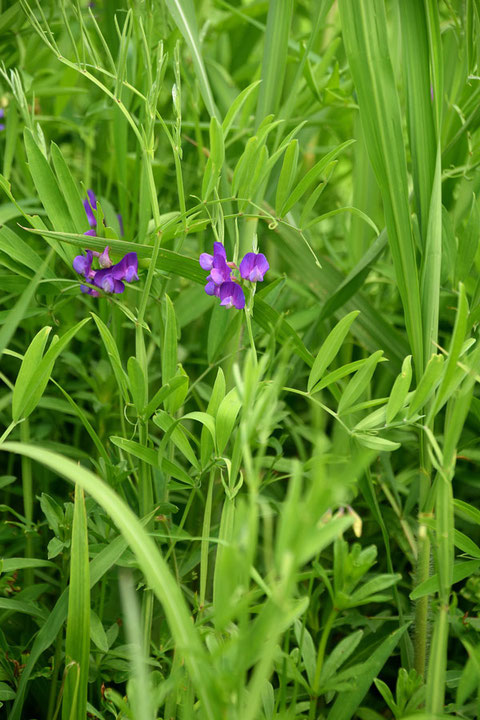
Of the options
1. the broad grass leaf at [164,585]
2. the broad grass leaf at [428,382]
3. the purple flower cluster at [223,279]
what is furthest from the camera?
the purple flower cluster at [223,279]

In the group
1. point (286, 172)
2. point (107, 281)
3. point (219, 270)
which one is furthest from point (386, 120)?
point (107, 281)

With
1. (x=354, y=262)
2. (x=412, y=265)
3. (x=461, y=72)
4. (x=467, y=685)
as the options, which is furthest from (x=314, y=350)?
(x=467, y=685)

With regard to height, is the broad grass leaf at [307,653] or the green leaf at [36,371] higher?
the green leaf at [36,371]

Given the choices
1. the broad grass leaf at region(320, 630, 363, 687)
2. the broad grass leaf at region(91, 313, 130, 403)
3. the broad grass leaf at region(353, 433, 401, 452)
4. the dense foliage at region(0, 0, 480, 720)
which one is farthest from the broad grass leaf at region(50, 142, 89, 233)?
the broad grass leaf at region(320, 630, 363, 687)

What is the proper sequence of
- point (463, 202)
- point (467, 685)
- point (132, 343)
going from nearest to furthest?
point (467, 685) → point (463, 202) → point (132, 343)

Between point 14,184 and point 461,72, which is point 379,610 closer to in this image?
point 461,72

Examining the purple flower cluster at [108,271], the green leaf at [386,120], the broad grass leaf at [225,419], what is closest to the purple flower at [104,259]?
the purple flower cluster at [108,271]

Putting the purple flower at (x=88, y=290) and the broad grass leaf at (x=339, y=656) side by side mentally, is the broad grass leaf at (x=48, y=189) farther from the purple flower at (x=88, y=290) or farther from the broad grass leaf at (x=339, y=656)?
the broad grass leaf at (x=339, y=656)

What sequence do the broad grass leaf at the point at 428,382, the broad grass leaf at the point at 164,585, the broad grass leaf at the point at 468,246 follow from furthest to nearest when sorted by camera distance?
the broad grass leaf at the point at 468,246 < the broad grass leaf at the point at 428,382 < the broad grass leaf at the point at 164,585

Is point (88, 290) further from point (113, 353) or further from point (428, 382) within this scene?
point (428, 382)
